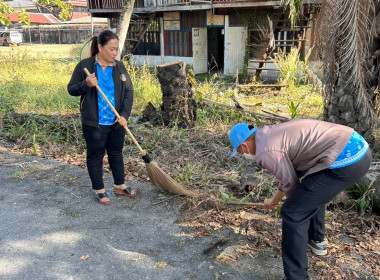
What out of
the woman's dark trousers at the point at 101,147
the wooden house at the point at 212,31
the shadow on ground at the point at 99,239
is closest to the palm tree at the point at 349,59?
the shadow on ground at the point at 99,239

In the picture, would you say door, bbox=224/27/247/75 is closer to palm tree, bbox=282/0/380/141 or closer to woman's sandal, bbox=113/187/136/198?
palm tree, bbox=282/0/380/141

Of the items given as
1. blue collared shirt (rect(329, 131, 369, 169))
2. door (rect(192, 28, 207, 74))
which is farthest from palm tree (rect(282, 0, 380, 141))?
door (rect(192, 28, 207, 74))

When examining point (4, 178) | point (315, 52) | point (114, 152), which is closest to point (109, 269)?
point (114, 152)

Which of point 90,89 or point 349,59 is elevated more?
point 349,59

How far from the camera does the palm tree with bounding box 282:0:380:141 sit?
4242 mm

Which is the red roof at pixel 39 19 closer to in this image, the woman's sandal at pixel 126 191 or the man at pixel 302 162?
the woman's sandal at pixel 126 191

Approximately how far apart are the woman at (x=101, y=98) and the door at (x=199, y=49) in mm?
13092

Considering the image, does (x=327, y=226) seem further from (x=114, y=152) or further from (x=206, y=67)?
(x=206, y=67)

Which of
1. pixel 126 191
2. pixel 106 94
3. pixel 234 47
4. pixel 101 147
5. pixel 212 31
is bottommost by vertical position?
pixel 126 191

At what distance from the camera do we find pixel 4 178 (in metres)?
4.83

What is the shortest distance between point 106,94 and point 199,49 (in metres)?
13.6

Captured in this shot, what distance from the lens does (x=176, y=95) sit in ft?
20.8

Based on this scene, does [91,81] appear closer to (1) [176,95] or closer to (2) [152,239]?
(2) [152,239]

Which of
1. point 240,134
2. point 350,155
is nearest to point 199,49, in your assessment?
point 240,134
